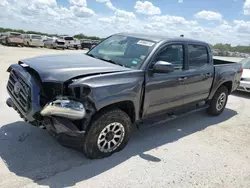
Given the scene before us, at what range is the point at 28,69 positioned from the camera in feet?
12.6

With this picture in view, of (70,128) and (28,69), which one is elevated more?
(28,69)

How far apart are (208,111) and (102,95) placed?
12.5 ft

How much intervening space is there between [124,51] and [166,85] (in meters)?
0.96

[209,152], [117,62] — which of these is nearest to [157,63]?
[117,62]

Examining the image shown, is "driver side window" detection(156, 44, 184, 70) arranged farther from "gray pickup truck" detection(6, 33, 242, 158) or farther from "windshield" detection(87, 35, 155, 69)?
"windshield" detection(87, 35, 155, 69)

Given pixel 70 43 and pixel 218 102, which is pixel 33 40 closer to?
pixel 70 43

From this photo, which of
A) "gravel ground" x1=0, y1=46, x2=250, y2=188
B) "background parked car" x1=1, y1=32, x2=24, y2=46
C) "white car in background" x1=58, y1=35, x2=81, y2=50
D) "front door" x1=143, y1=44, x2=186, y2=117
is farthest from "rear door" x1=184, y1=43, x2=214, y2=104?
"white car in background" x1=58, y1=35, x2=81, y2=50

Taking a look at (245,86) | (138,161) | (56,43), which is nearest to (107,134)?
(138,161)

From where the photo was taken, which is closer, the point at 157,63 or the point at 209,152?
the point at 157,63

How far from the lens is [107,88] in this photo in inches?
137

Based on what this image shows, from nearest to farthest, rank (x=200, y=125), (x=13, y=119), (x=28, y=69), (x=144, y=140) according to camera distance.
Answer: (x=28, y=69) < (x=144, y=140) < (x=13, y=119) < (x=200, y=125)

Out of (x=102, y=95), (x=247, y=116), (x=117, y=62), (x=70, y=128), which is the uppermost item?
(x=117, y=62)

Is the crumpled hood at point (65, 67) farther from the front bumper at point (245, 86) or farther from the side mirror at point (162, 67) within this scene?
the front bumper at point (245, 86)

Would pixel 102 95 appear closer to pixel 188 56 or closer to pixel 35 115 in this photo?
pixel 35 115
